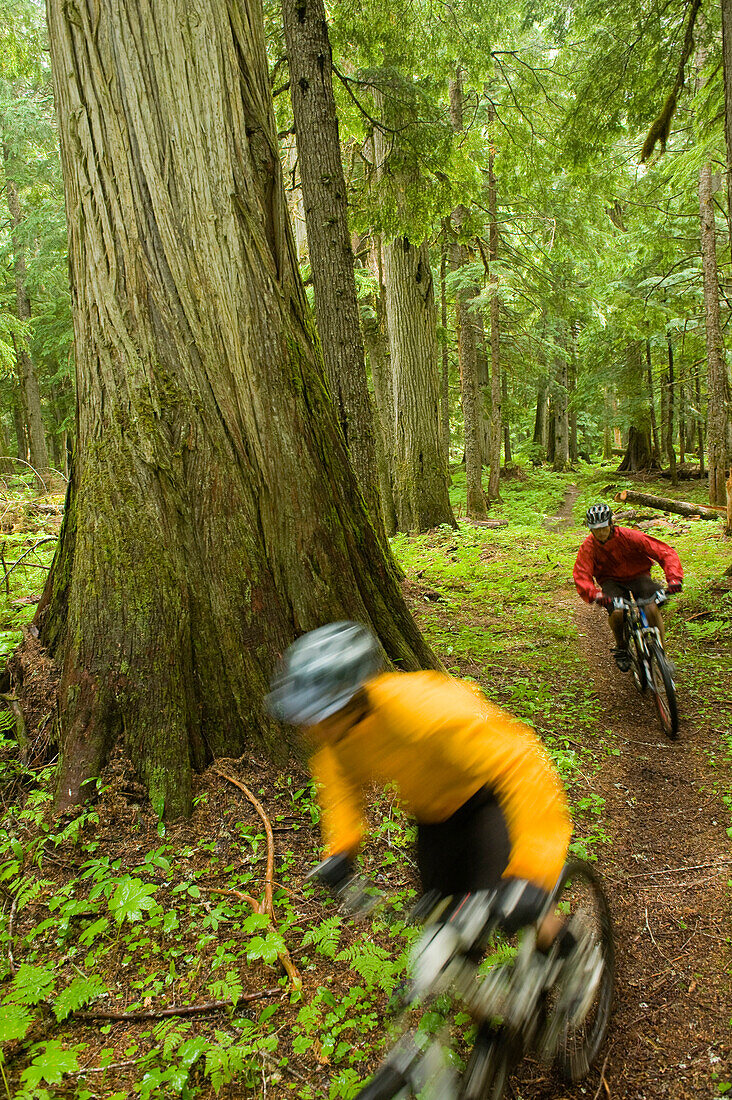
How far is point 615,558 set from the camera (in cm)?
588

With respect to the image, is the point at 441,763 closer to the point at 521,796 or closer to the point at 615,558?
the point at 521,796

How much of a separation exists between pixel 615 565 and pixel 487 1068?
4.60 meters

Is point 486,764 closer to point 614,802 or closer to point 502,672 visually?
point 614,802

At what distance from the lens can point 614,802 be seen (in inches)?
164

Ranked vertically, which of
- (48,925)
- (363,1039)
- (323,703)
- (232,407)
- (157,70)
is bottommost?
(363,1039)

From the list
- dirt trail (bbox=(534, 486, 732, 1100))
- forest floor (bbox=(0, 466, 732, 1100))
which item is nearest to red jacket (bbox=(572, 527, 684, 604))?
dirt trail (bbox=(534, 486, 732, 1100))

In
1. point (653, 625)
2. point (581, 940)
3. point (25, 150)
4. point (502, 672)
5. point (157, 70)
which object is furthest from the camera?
point (25, 150)

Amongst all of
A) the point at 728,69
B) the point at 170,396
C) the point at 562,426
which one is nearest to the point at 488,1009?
the point at 170,396

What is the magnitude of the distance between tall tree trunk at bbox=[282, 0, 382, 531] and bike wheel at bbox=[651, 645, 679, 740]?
9.00 feet

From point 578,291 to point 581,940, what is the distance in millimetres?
19287

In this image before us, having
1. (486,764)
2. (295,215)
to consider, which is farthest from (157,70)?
(295,215)

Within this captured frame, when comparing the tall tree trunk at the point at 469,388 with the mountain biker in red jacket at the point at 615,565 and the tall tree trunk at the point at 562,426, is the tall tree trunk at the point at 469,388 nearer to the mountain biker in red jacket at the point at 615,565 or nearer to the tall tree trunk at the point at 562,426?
the mountain biker in red jacket at the point at 615,565

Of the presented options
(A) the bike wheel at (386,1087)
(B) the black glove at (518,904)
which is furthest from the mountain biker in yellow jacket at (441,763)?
(A) the bike wheel at (386,1087)

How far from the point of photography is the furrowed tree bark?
3576mm
